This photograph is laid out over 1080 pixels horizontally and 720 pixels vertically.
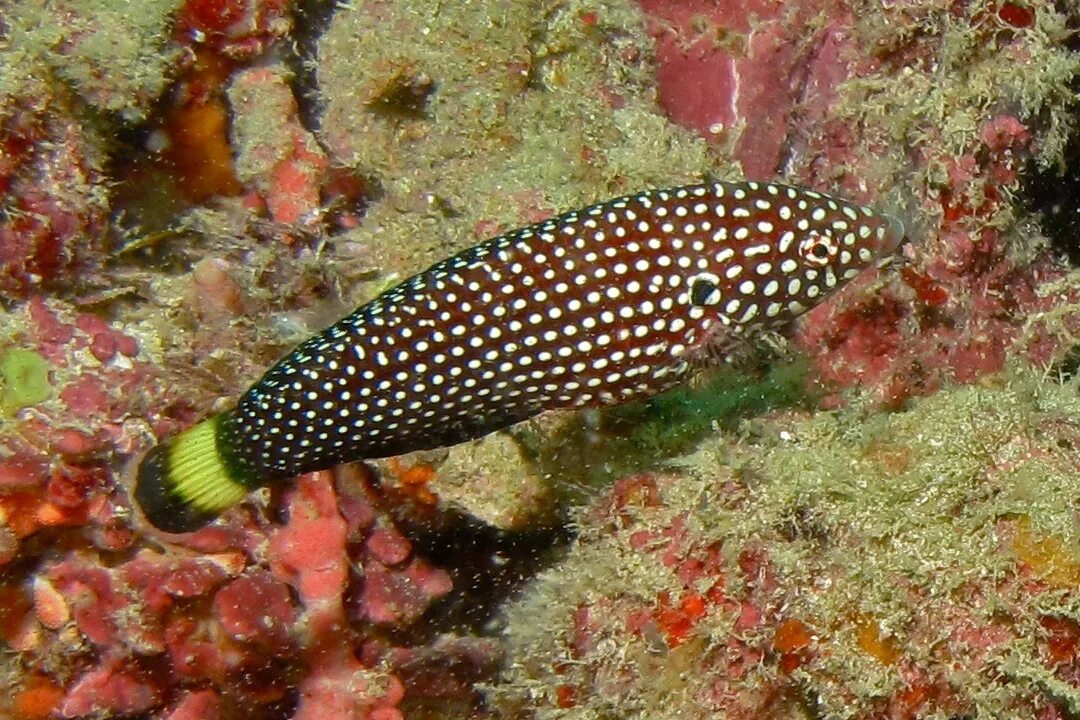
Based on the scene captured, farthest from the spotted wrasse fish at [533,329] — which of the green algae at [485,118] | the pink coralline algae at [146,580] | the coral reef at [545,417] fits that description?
the green algae at [485,118]

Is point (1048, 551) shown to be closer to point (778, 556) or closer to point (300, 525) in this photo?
point (778, 556)

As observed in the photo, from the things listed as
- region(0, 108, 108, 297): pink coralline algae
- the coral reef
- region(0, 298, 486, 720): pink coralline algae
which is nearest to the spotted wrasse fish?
region(0, 298, 486, 720): pink coralline algae

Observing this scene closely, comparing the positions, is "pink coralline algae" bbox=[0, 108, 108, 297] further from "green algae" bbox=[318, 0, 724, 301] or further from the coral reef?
"green algae" bbox=[318, 0, 724, 301]

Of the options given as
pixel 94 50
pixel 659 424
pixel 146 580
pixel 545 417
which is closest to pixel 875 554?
pixel 659 424

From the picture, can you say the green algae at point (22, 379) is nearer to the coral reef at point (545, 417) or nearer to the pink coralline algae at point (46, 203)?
the coral reef at point (545, 417)

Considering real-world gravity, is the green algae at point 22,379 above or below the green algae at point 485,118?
below

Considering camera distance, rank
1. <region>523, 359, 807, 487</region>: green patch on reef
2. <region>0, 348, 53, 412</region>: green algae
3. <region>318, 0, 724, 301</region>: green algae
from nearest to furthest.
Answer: <region>0, 348, 53, 412</region>: green algae, <region>523, 359, 807, 487</region>: green patch on reef, <region>318, 0, 724, 301</region>: green algae

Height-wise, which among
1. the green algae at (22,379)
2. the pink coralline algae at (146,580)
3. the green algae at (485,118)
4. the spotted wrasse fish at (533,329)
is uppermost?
the green algae at (485,118)
